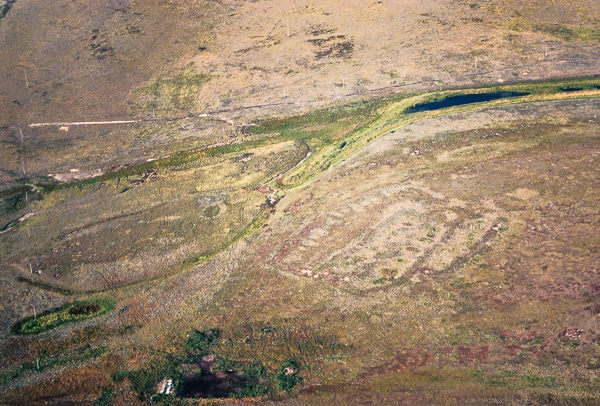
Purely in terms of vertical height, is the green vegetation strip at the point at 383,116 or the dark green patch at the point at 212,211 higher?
the green vegetation strip at the point at 383,116

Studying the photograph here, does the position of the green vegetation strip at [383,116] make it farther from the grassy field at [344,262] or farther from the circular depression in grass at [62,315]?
the circular depression in grass at [62,315]

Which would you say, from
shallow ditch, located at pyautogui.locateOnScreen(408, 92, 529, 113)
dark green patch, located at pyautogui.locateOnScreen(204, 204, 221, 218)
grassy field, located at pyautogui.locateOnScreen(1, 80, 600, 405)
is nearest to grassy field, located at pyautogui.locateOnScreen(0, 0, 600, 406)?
grassy field, located at pyautogui.locateOnScreen(1, 80, 600, 405)

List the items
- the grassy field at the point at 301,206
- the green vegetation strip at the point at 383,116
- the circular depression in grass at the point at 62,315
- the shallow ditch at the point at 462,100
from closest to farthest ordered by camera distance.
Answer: the grassy field at the point at 301,206 < the circular depression in grass at the point at 62,315 < the green vegetation strip at the point at 383,116 < the shallow ditch at the point at 462,100

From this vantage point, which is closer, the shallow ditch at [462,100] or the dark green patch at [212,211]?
the dark green patch at [212,211]

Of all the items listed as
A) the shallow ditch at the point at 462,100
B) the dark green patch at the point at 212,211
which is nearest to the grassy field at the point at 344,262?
the dark green patch at the point at 212,211

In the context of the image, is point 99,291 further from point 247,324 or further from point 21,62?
point 21,62

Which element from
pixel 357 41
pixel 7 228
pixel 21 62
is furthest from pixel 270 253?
pixel 21 62

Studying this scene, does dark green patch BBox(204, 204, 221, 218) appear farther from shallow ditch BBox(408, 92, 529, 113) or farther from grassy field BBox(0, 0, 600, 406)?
shallow ditch BBox(408, 92, 529, 113)

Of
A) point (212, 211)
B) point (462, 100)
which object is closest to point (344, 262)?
point (212, 211)
